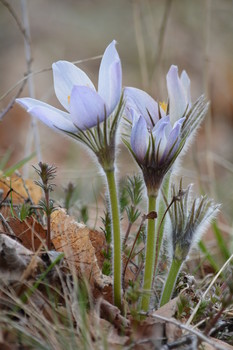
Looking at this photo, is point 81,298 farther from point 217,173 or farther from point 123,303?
point 217,173

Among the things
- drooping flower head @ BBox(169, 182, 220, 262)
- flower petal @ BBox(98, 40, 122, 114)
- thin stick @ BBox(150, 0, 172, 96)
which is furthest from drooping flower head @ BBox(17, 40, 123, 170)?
thin stick @ BBox(150, 0, 172, 96)

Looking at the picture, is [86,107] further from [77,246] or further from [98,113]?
[77,246]

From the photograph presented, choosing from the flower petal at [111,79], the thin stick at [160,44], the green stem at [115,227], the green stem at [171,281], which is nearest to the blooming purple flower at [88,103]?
the flower petal at [111,79]

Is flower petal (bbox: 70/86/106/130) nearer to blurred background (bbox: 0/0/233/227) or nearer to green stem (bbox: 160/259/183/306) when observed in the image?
green stem (bbox: 160/259/183/306)

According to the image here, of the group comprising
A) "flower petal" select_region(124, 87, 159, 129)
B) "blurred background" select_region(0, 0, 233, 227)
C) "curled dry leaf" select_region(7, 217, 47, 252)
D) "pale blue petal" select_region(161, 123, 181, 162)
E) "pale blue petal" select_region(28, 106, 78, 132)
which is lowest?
"curled dry leaf" select_region(7, 217, 47, 252)

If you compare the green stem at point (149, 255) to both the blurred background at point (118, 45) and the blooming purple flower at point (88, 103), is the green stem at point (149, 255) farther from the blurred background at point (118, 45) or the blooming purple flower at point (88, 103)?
the blurred background at point (118, 45)

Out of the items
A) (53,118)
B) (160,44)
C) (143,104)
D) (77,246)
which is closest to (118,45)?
(160,44)
